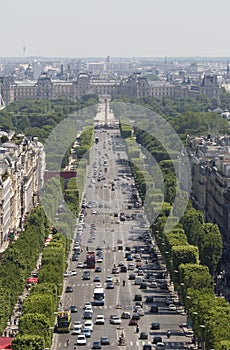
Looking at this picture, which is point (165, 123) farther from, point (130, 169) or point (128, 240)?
point (128, 240)

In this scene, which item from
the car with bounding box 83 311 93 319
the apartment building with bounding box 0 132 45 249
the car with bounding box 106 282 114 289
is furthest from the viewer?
the apartment building with bounding box 0 132 45 249

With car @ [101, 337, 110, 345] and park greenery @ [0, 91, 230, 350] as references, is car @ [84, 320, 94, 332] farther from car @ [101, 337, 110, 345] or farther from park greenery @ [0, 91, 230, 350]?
car @ [101, 337, 110, 345]

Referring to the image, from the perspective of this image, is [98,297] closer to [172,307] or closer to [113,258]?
[172,307]

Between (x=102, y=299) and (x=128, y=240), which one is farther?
(x=128, y=240)

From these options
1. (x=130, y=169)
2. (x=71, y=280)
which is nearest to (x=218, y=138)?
(x=130, y=169)

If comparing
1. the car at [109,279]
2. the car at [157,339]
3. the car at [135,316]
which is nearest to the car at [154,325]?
the car at [135,316]

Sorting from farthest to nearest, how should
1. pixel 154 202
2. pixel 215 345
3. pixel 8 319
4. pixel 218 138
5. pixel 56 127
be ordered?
pixel 56 127 → pixel 218 138 → pixel 154 202 → pixel 8 319 → pixel 215 345

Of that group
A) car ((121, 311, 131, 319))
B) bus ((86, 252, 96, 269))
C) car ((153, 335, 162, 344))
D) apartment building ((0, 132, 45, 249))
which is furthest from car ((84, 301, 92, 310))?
apartment building ((0, 132, 45, 249))
